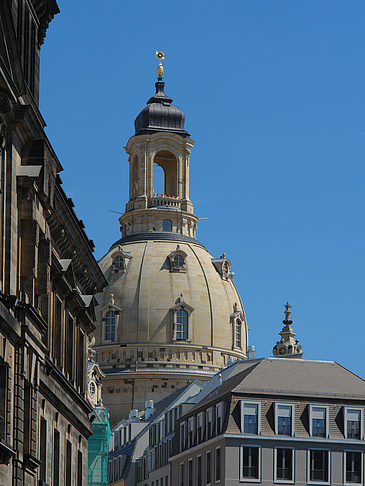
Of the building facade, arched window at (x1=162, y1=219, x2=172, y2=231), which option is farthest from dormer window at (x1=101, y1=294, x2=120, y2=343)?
the building facade

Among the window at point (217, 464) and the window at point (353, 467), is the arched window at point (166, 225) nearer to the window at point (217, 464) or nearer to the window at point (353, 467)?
the window at point (217, 464)

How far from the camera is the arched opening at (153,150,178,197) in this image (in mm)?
195200

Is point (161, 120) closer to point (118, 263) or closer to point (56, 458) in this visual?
point (118, 263)

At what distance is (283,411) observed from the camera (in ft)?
301

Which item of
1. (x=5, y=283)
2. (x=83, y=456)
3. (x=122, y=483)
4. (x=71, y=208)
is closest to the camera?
(x=5, y=283)

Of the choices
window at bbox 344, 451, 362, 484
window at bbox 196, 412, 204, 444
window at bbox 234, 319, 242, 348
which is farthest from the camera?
window at bbox 234, 319, 242, 348

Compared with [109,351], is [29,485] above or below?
below

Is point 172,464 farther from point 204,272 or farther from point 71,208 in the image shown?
point 204,272

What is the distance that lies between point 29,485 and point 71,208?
1245cm

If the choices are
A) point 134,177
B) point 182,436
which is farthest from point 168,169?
point 182,436

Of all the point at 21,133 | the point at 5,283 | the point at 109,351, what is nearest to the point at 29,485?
the point at 5,283

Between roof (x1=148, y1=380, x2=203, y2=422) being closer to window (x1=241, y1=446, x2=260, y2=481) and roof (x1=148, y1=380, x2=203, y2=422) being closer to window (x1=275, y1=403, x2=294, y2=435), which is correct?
window (x1=275, y1=403, x2=294, y2=435)

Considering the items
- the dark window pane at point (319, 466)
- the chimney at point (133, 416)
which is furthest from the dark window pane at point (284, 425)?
the chimney at point (133, 416)

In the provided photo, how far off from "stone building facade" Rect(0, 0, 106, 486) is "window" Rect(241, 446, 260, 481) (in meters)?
36.7
